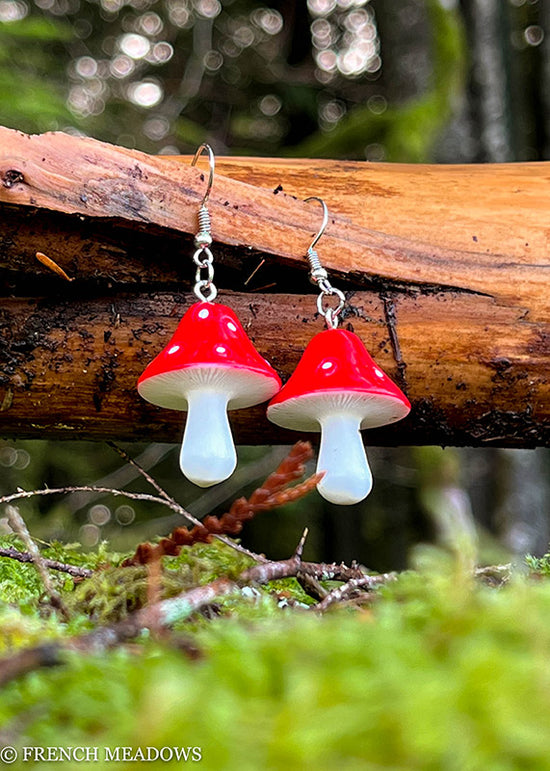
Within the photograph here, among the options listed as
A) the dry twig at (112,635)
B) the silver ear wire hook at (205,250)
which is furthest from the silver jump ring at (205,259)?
the dry twig at (112,635)

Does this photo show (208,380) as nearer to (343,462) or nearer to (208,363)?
(208,363)

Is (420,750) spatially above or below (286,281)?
below

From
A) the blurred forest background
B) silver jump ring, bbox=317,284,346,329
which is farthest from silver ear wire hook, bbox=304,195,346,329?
the blurred forest background

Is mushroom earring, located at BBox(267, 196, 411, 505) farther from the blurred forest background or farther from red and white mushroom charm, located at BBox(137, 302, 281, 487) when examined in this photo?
the blurred forest background

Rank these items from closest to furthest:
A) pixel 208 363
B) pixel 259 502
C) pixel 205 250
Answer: pixel 259 502 < pixel 208 363 < pixel 205 250

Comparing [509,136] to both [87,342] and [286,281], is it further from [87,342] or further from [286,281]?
[87,342]

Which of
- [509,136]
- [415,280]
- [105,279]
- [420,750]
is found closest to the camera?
[420,750]

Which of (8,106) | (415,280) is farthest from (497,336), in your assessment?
(8,106)

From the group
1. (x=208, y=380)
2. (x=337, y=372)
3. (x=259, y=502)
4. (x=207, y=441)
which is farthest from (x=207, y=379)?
(x=259, y=502)
